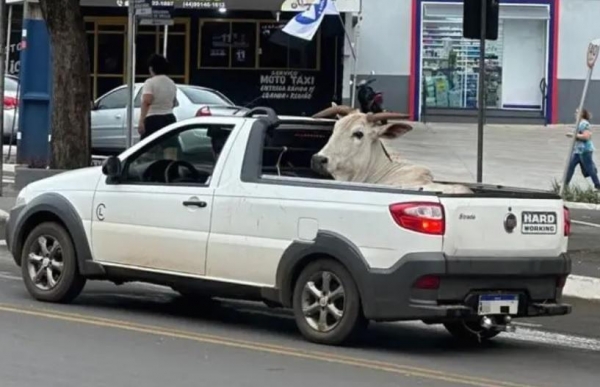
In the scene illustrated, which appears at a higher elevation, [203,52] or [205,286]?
[203,52]

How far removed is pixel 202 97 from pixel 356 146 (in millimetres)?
14743

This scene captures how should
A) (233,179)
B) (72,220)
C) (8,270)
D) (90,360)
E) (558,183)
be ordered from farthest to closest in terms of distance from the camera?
(558,183), (8,270), (72,220), (233,179), (90,360)

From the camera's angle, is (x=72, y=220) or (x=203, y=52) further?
(x=203, y=52)

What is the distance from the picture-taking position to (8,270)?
1317 centimetres

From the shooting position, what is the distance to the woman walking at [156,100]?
15.8 metres

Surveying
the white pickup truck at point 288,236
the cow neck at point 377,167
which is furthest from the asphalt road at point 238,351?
the cow neck at point 377,167

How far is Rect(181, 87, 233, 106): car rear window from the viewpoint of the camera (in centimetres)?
2433

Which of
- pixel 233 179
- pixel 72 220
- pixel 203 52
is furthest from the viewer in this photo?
pixel 203 52

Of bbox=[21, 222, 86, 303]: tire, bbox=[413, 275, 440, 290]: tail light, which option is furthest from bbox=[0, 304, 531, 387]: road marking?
bbox=[413, 275, 440, 290]: tail light

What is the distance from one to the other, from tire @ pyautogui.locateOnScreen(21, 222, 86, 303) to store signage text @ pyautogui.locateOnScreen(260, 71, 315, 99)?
25.2m

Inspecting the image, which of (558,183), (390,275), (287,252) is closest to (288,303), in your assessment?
(287,252)

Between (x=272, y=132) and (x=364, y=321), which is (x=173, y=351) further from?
(x=272, y=132)

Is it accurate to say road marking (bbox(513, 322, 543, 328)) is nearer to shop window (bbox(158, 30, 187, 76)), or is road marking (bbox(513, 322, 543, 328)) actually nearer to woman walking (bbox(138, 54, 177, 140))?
woman walking (bbox(138, 54, 177, 140))

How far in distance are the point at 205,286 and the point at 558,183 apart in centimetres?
1438
